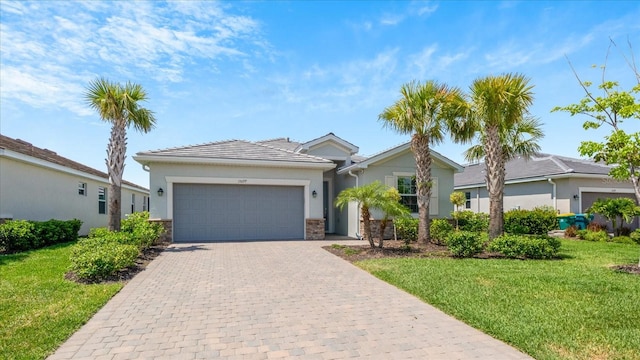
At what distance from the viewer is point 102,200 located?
68.8ft

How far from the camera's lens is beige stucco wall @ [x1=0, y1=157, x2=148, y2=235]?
12.7 meters

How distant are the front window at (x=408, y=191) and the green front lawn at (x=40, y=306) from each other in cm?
1225

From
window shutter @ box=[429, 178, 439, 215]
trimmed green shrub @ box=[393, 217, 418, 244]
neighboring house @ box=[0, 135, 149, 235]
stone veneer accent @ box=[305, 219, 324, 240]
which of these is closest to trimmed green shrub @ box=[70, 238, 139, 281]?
neighboring house @ box=[0, 135, 149, 235]

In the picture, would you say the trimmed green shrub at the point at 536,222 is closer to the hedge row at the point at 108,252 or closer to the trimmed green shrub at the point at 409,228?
the trimmed green shrub at the point at 409,228

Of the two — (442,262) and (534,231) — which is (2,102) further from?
(534,231)

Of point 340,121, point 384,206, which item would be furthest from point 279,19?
point 340,121

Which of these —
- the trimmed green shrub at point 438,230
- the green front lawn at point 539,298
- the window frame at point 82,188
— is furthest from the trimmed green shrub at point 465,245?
the window frame at point 82,188

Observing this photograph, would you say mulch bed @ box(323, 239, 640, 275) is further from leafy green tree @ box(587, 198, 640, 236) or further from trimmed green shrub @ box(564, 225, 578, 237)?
trimmed green shrub @ box(564, 225, 578, 237)

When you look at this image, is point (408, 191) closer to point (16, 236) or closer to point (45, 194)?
point (16, 236)

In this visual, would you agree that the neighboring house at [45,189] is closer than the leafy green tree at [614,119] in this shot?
No

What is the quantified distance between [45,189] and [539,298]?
59.4 ft

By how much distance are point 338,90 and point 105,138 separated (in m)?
9.44

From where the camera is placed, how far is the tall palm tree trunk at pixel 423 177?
1315 centimetres

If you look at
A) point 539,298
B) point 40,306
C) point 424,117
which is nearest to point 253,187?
point 424,117
